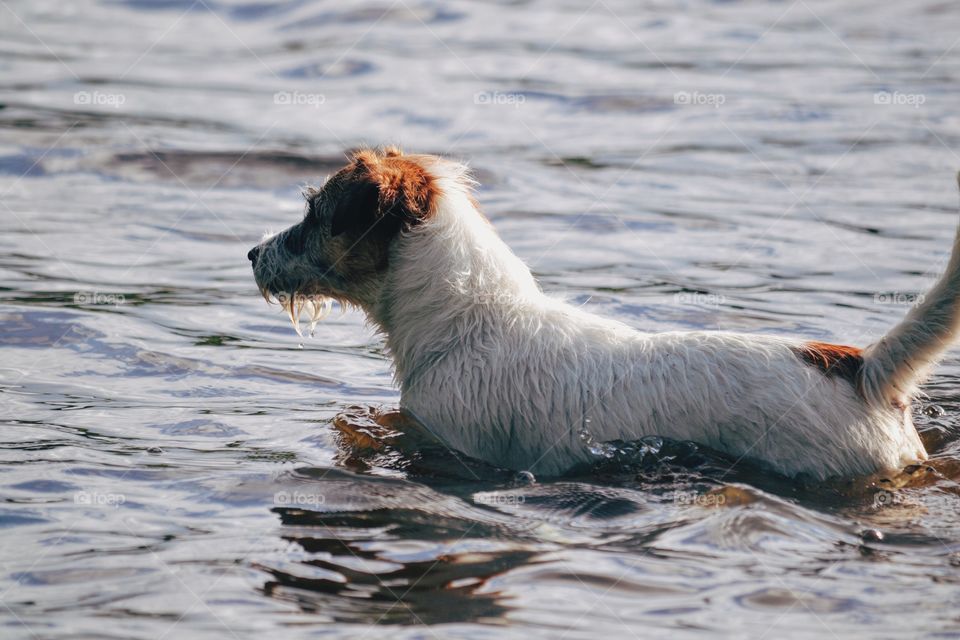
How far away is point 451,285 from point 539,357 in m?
0.64

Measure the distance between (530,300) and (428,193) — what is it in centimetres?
82

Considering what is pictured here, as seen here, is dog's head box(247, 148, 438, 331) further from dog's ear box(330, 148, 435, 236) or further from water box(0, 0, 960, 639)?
water box(0, 0, 960, 639)

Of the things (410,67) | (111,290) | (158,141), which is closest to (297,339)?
(111,290)

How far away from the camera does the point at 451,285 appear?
669 centimetres

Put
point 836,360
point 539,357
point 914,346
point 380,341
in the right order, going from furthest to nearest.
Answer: point 380,341 < point 539,357 < point 836,360 < point 914,346

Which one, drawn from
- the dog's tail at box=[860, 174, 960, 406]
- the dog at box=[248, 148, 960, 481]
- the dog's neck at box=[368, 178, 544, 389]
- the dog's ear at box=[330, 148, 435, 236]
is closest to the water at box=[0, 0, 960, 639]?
the dog at box=[248, 148, 960, 481]

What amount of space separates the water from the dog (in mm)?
188

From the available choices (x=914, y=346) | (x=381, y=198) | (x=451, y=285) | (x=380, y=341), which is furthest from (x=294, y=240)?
(x=914, y=346)

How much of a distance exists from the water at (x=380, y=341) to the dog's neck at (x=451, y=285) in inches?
24.5

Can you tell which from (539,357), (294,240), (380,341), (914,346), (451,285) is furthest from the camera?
(380,341)

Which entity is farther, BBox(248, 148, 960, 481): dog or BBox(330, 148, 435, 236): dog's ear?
BBox(330, 148, 435, 236): dog's ear

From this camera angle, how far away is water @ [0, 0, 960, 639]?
5.18m

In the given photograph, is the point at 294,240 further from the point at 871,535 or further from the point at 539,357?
the point at 871,535

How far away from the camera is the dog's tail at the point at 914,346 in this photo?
571cm
